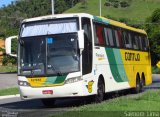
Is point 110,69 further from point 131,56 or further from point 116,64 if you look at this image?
point 131,56

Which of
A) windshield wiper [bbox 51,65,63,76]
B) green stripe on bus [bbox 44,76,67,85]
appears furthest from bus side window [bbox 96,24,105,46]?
green stripe on bus [bbox 44,76,67,85]

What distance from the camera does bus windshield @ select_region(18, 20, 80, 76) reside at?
18.6 metres

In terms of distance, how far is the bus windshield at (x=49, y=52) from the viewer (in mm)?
18562

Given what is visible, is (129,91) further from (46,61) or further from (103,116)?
(103,116)

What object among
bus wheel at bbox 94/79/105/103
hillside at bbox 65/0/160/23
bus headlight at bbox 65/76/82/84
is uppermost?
hillside at bbox 65/0/160/23

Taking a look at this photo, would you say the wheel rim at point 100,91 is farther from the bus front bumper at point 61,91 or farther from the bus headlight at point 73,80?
the bus headlight at point 73,80

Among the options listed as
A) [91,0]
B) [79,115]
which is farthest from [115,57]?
[91,0]

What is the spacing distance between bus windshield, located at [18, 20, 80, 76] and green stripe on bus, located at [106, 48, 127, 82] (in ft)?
11.6

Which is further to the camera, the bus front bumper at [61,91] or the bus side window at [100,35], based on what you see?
the bus side window at [100,35]

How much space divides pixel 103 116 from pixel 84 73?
19.1ft

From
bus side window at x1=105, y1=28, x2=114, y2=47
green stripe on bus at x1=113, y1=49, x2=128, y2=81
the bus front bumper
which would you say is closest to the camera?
the bus front bumper

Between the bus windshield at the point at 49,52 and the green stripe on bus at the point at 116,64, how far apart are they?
11.6 ft

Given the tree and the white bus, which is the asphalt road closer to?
the white bus

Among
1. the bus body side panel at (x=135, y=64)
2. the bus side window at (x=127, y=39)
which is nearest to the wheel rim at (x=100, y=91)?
the bus body side panel at (x=135, y=64)
